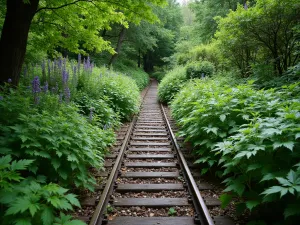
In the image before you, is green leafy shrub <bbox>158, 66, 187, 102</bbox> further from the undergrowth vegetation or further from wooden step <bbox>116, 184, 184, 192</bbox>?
wooden step <bbox>116, 184, 184, 192</bbox>

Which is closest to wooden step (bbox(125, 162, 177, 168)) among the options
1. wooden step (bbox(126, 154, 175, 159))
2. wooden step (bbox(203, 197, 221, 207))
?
wooden step (bbox(126, 154, 175, 159))

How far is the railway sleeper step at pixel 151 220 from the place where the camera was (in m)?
3.19

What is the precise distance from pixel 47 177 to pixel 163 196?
2082mm

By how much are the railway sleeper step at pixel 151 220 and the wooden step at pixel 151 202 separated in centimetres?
35

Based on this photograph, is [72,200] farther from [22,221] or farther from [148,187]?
[148,187]

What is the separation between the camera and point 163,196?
13.1 feet

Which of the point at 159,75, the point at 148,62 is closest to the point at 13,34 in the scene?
the point at 159,75

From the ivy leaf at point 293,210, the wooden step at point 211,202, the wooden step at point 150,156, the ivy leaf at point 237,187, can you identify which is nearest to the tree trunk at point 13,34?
the wooden step at point 150,156

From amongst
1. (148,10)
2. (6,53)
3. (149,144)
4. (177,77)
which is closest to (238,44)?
(148,10)

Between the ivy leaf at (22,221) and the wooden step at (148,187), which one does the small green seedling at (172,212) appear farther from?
the ivy leaf at (22,221)

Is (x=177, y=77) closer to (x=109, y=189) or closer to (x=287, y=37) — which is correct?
(x=287, y=37)

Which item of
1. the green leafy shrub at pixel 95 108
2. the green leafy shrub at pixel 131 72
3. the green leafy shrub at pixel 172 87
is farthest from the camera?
the green leafy shrub at pixel 131 72

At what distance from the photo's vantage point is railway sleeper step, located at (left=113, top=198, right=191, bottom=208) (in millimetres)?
3645

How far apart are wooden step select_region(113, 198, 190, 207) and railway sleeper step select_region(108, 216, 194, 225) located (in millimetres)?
346
